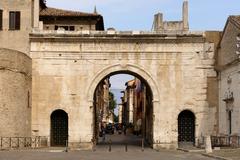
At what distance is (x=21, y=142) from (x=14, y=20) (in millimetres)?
9275

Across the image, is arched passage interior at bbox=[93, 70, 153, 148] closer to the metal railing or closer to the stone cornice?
the stone cornice

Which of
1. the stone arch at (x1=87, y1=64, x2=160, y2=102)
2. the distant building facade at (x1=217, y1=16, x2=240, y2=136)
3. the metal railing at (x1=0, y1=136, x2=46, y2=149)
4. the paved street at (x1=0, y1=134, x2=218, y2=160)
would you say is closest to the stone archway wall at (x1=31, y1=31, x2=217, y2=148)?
the stone arch at (x1=87, y1=64, x2=160, y2=102)

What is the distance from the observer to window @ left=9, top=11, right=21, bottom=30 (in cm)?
3773

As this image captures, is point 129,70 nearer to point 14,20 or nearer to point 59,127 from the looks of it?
point 59,127

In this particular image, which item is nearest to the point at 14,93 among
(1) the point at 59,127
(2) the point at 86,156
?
(1) the point at 59,127

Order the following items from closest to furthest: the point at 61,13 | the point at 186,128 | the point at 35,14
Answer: the point at 186,128, the point at 35,14, the point at 61,13

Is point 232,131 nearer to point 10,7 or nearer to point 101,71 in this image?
point 101,71

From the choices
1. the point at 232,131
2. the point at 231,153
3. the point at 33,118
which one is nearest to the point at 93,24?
the point at 33,118

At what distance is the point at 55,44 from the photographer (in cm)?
3644

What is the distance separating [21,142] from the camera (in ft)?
111

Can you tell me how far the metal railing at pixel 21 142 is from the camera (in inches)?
1265

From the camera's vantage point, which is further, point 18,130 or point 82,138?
point 82,138

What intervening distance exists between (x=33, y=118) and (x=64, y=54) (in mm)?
4826

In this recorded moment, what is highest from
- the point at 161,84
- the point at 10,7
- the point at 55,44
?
the point at 10,7
